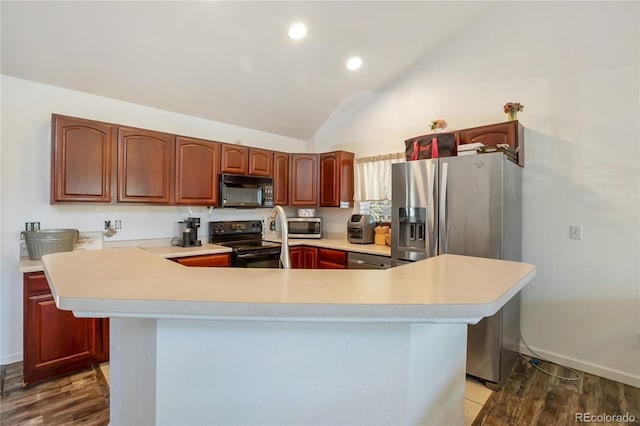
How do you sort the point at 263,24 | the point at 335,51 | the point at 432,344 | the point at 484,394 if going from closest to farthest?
the point at 432,344 → the point at 484,394 → the point at 263,24 → the point at 335,51

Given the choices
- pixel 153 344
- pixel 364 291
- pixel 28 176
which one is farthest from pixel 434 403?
pixel 28 176

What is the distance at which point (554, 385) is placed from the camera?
2.34m

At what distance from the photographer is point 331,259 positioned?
366 cm

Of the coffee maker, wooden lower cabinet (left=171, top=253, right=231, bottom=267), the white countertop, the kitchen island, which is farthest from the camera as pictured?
the coffee maker

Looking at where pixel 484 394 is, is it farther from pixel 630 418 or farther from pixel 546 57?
pixel 546 57

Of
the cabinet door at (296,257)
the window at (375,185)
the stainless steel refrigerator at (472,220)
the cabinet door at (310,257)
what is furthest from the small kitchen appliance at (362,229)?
the stainless steel refrigerator at (472,220)

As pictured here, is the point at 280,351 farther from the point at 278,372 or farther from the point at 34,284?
the point at 34,284

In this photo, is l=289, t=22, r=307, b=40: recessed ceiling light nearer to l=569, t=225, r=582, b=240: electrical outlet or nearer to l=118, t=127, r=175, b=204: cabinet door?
l=118, t=127, r=175, b=204: cabinet door

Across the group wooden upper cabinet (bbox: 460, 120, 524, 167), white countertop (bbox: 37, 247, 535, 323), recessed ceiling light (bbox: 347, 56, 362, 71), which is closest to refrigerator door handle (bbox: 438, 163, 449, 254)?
wooden upper cabinet (bbox: 460, 120, 524, 167)

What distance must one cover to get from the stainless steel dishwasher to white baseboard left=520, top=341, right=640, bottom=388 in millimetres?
1413

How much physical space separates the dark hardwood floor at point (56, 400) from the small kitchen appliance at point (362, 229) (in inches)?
106

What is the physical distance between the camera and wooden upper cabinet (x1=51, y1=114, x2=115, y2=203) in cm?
251

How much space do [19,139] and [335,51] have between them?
2912 millimetres

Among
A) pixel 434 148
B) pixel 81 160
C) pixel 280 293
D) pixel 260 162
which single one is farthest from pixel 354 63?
pixel 280 293
